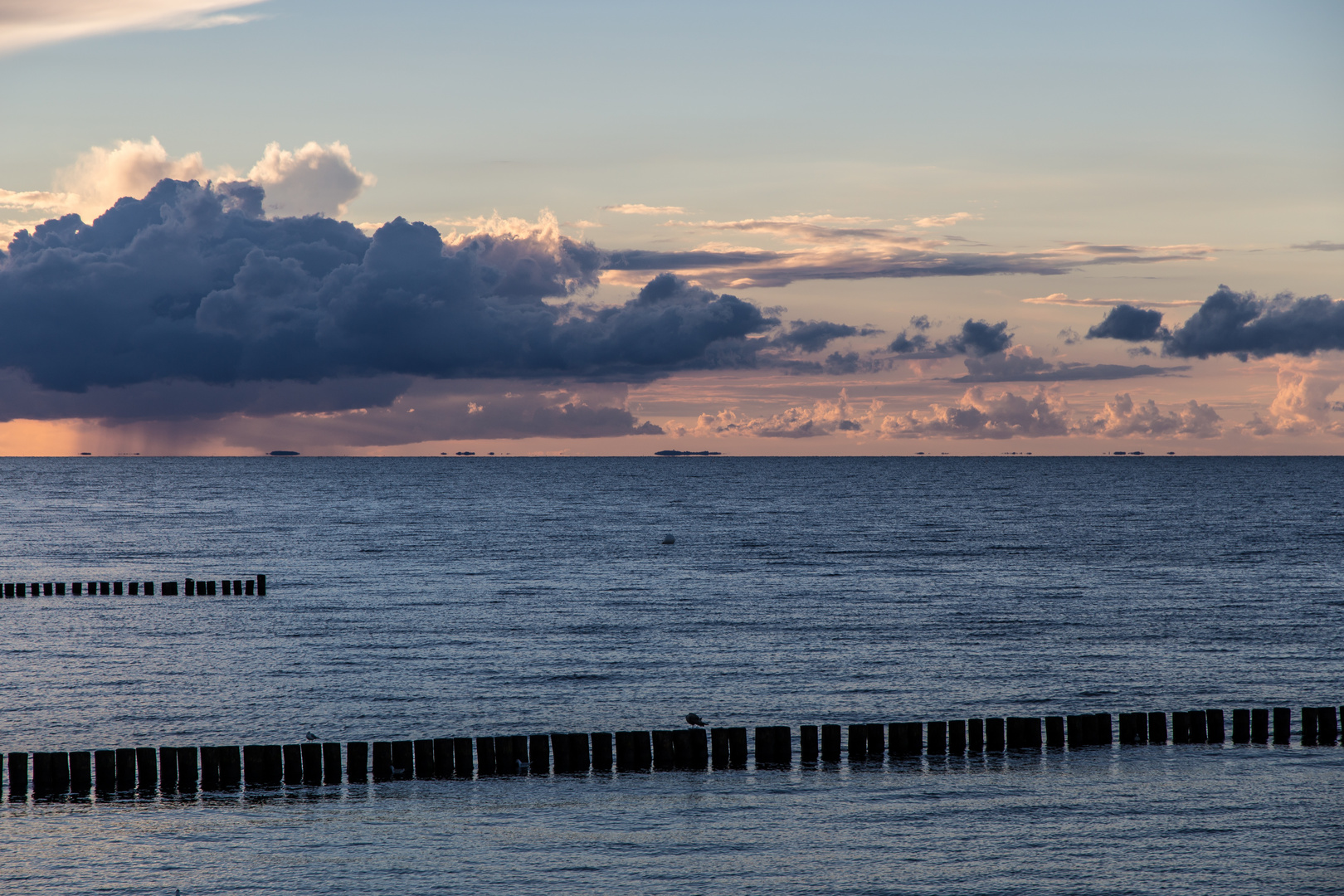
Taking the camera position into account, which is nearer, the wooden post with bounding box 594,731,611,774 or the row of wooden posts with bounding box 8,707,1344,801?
the row of wooden posts with bounding box 8,707,1344,801

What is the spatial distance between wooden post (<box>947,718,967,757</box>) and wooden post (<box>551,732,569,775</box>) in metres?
8.79

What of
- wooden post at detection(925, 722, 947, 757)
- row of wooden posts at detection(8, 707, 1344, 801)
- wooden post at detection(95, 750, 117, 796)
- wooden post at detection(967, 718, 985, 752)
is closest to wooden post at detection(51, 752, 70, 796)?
row of wooden posts at detection(8, 707, 1344, 801)

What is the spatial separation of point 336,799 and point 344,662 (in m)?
18.5

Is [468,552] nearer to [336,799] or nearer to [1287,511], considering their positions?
[336,799]

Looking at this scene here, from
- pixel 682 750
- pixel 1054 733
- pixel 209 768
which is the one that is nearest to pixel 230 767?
pixel 209 768

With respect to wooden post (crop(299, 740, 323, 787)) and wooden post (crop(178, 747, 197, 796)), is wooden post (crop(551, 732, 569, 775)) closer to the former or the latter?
wooden post (crop(299, 740, 323, 787))

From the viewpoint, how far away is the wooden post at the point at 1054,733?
1126 inches

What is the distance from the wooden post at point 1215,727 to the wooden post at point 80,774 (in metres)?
25.0

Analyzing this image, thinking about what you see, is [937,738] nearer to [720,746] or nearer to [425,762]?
[720,746]

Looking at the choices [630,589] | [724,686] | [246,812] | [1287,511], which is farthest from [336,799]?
[1287,511]

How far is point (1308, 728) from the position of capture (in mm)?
29500

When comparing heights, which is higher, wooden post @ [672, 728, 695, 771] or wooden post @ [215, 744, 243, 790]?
wooden post @ [215, 744, 243, 790]

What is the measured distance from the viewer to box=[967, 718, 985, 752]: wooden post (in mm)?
28188

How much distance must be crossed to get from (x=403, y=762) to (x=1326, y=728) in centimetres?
2185
